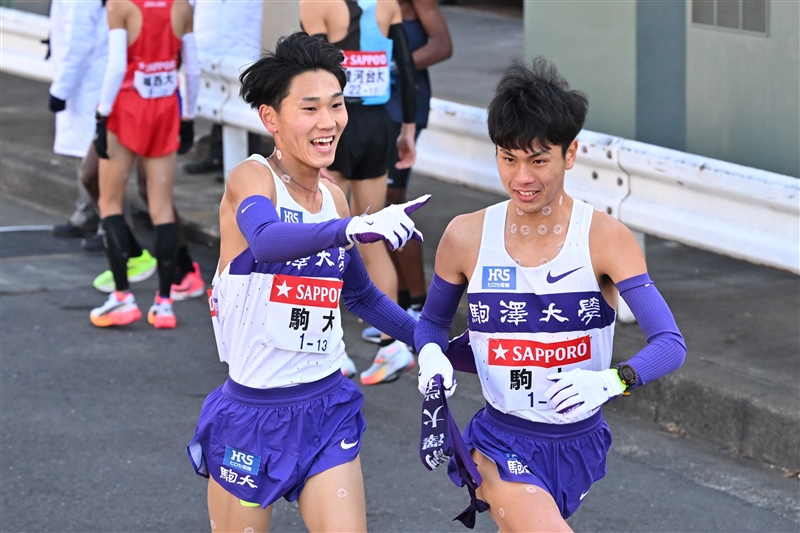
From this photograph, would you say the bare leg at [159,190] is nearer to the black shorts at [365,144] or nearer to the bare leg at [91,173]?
the bare leg at [91,173]

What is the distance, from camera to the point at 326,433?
3.66 meters

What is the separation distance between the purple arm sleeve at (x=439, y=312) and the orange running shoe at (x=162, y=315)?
3.86 m

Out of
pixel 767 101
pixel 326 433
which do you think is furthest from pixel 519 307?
pixel 767 101

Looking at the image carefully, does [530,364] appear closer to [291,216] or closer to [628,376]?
[628,376]

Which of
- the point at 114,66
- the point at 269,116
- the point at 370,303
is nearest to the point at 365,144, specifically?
the point at 114,66

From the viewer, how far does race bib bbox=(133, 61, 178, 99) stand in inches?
281

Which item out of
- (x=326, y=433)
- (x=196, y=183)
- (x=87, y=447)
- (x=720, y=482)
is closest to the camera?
(x=326, y=433)

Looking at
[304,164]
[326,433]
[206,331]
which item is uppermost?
[304,164]

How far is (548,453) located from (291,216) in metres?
0.96

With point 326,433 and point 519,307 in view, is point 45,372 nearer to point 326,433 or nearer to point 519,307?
point 326,433

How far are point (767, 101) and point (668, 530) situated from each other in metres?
2.54

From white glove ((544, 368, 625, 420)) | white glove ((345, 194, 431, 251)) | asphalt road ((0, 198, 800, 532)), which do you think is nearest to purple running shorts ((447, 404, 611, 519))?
white glove ((544, 368, 625, 420))

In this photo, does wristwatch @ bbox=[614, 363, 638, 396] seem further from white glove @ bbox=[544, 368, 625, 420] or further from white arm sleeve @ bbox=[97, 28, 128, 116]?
white arm sleeve @ bbox=[97, 28, 128, 116]

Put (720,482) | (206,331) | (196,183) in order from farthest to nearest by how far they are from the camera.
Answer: (196,183) → (206,331) → (720,482)
